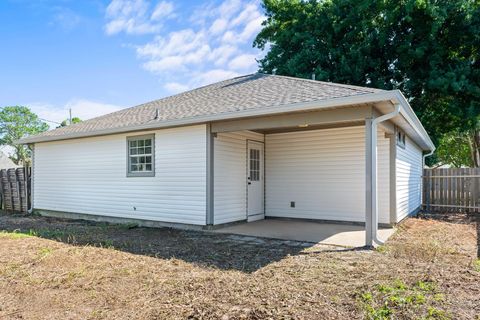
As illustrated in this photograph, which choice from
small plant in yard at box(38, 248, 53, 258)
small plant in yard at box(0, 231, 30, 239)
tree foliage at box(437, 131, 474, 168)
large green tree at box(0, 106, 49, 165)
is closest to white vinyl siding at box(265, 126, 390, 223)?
small plant in yard at box(38, 248, 53, 258)

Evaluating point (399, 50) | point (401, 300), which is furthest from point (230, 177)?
point (399, 50)

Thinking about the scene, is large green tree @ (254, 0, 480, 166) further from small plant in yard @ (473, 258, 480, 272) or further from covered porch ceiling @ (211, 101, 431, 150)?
small plant in yard @ (473, 258, 480, 272)

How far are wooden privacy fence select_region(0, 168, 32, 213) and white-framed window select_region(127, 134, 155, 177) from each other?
5120 millimetres

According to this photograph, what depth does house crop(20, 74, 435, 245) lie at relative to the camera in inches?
278

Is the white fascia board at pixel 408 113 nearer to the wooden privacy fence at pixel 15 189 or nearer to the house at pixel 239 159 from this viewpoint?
the house at pixel 239 159

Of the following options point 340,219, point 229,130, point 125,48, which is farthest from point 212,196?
point 125,48

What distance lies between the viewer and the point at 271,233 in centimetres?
705

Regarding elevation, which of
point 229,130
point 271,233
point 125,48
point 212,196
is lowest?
point 271,233

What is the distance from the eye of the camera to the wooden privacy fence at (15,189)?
1155cm

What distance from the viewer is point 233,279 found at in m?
3.98

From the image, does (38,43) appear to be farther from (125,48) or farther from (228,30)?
(228,30)

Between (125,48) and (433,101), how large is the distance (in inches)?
502

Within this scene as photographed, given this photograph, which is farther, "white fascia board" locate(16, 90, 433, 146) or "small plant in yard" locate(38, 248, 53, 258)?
"white fascia board" locate(16, 90, 433, 146)

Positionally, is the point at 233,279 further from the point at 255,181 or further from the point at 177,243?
the point at 255,181
